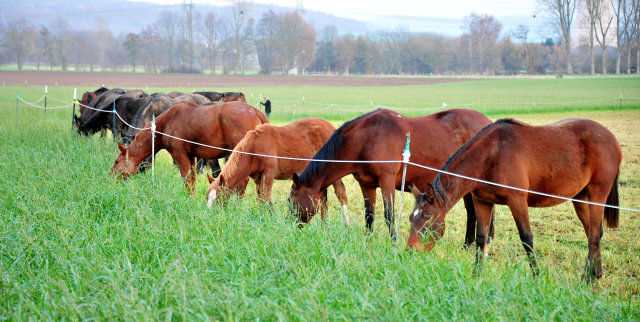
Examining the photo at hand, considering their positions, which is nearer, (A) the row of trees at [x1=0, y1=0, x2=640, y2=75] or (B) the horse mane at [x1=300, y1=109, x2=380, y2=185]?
(B) the horse mane at [x1=300, y1=109, x2=380, y2=185]

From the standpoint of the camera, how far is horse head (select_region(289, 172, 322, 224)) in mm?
5855

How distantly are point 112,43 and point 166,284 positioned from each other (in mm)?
124905

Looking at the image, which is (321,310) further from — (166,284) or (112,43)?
(112,43)

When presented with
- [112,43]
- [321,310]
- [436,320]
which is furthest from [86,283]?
[112,43]

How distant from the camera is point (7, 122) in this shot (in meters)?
15.3

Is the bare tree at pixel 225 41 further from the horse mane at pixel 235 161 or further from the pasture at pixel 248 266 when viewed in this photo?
the pasture at pixel 248 266

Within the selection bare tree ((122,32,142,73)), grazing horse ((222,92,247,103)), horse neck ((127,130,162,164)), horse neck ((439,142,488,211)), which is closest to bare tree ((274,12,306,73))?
bare tree ((122,32,142,73))

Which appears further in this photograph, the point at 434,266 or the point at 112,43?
the point at 112,43

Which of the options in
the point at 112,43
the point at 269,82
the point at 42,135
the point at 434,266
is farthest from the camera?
the point at 112,43

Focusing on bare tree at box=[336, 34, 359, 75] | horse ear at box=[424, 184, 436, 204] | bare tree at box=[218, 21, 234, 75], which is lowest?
horse ear at box=[424, 184, 436, 204]

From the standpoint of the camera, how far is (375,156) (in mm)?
5930

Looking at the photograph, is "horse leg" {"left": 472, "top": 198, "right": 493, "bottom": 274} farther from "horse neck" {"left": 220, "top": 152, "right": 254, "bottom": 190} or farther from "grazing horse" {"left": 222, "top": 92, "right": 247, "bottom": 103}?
"grazing horse" {"left": 222, "top": 92, "right": 247, "bottom": 103}

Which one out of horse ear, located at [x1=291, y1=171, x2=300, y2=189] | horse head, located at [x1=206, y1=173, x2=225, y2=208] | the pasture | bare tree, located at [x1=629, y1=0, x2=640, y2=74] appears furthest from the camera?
bare tree, located at [x1=629, y1=0, x2=640, y2=74]

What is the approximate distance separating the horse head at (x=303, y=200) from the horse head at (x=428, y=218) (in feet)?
4.54
